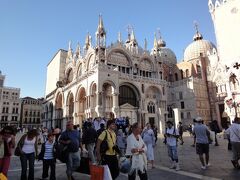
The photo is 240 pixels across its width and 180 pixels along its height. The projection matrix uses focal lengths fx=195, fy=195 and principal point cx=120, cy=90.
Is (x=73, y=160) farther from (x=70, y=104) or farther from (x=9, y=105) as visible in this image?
(x=9, y=105)

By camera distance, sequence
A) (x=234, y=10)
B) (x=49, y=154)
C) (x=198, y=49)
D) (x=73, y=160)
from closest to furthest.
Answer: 1. (x=73, y=160)
2. (x=49, y=154)
3. (x=234, y=10)
4. (x=198, y=49)

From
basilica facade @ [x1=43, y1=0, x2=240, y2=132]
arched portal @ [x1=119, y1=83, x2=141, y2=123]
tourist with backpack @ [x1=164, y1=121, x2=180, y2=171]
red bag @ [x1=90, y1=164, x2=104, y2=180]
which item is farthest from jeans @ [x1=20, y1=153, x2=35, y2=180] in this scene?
arched portal @ [x1=119, y1=83, x2=141, y2=123]

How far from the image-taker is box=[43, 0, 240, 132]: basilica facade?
3200 cm

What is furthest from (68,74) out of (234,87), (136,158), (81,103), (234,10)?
(136,158)

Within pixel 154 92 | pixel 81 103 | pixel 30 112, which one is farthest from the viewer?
pixel 30 112

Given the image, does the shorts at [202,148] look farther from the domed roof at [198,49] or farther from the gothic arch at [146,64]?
the domed roof at [198,49]

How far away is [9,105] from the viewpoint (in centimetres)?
6712

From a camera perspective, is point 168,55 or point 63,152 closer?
point 63,152

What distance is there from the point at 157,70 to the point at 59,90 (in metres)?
22.9

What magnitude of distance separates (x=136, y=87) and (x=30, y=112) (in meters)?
53.7

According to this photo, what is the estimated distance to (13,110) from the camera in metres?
67.7

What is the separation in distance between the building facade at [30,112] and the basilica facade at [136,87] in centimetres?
2743

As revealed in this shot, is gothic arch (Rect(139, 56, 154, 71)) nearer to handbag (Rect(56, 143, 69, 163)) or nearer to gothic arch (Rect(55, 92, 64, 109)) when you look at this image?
gothic arch (Rect(55, 92, 64, 109))

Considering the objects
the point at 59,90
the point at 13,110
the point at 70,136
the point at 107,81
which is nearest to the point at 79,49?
the point at 59,90
